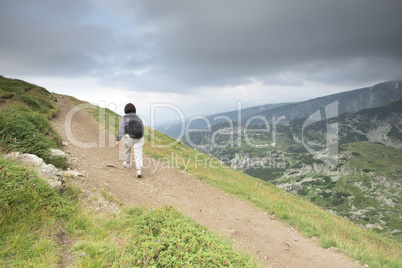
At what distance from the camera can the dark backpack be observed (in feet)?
39.5

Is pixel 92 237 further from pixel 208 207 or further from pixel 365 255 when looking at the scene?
pixel 365 255

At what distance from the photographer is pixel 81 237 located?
4926 millimetres

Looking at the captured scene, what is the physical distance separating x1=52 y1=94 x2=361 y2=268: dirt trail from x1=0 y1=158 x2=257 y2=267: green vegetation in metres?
2.98

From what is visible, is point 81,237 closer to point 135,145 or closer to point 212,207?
point 212,207

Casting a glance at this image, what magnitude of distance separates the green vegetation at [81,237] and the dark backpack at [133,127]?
642 cm

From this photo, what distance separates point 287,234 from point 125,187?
27.2 feet

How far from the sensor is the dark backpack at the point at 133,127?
39.5ft

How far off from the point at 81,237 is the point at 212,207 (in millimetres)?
7143

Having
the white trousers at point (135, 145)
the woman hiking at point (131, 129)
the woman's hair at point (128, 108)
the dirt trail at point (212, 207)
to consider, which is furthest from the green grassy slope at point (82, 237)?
the woman's hair at point (128, 108)

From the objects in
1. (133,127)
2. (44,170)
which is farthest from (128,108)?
(44,170)

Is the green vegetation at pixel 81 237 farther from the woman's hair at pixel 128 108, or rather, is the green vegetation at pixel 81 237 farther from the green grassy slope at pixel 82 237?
the woman's hair at pixel 128 108

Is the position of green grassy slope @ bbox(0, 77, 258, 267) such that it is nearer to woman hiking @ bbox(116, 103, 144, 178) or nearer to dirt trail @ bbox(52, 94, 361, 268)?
dirt trail @ bbox(52, 94, 361, 268)

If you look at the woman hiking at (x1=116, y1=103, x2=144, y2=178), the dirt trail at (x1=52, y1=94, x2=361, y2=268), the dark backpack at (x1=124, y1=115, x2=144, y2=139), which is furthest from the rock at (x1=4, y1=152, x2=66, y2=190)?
the dark backpack at (x1=124, y1=115, x2=144, y2=139)

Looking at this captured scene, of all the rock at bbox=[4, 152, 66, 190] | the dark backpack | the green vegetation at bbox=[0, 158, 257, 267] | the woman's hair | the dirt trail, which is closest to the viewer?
the green vegetation at bbox=[0, 158, 257, 267]
